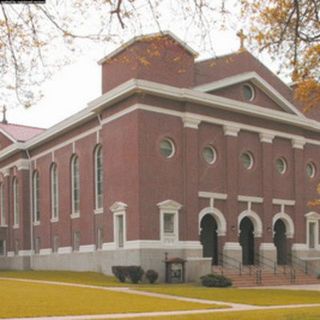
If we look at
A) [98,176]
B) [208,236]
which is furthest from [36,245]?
[208,236]

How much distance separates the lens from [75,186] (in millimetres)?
46875

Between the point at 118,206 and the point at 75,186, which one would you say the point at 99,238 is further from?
the point at 75,186

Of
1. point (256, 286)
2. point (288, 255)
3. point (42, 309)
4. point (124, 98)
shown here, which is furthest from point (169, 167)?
point (42, 309)

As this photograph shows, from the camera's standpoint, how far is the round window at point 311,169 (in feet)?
158

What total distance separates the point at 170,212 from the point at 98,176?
7.35m

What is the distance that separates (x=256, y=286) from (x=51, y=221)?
746 inches

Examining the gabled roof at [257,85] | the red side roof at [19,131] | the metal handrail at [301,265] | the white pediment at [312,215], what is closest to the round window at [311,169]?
the white pediment at [312,215]

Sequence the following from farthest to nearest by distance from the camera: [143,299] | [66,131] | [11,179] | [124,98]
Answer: [11,179] → [66,131] → [124,98] → [143,299]

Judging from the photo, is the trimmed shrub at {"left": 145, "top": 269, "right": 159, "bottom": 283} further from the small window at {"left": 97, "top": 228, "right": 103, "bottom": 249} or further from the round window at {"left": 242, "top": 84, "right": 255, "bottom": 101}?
the round window at {"left": 242, "top": 84, "right": 255, "bottom": 101}

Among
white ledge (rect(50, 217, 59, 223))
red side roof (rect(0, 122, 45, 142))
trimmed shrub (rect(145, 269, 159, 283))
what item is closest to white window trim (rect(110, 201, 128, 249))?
trimmed shrub (rect(145, 269, 159, 283))

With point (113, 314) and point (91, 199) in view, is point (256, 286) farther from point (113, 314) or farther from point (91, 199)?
point (113, 314)

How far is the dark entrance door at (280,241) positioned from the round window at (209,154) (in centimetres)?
762

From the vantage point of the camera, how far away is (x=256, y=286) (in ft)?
120

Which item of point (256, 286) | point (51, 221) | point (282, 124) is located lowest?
point (256, 286)
